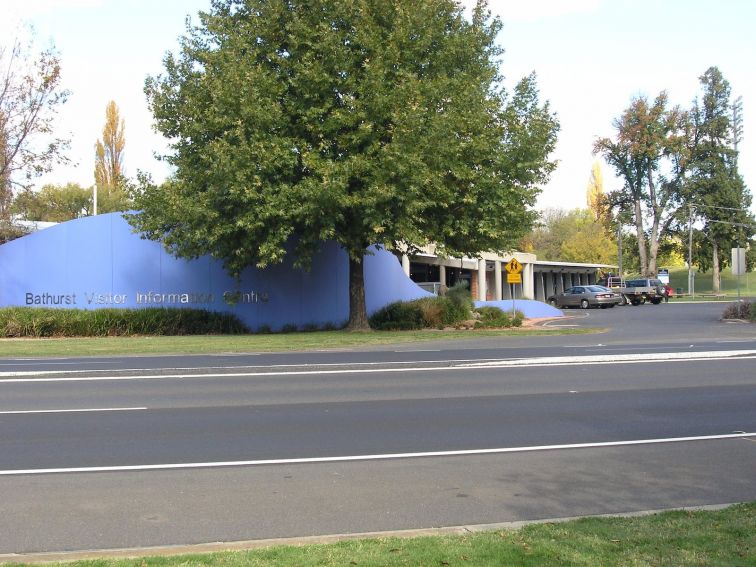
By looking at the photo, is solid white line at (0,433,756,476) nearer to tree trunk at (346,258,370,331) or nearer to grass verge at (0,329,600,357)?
grass verge at (0,329,600,357)

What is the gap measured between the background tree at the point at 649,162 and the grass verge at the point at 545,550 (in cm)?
6763

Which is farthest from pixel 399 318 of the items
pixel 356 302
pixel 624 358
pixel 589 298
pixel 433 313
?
pixel 589 298

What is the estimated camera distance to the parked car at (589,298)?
52.5 metres

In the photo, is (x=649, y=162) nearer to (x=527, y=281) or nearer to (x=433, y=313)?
(x=527, y=281)

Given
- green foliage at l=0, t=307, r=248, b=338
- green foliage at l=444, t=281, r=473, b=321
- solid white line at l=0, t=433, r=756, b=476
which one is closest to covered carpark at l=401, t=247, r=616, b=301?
green foliage at l=444, t=281, r=473, b=321

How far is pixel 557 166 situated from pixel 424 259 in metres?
16.8

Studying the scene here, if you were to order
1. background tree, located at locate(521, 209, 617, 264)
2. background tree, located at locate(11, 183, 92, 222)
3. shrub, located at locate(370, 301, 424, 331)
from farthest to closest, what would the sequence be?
background tree, located at locate(521, 209, 617, 264) < background tree, located at locate(11, 183, 92, 222) < shrub, located at locate(370, 301, 424, 331)

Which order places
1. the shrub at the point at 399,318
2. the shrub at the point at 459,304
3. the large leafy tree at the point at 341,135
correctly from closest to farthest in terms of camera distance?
the large leafy tree at the point at 341,135, the shrub at the point at 399,318, the shrub at the point at 459,304

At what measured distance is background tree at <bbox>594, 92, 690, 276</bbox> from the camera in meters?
69.2

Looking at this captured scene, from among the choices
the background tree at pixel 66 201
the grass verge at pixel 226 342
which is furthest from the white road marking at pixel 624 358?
the background tree at pixel 66 201

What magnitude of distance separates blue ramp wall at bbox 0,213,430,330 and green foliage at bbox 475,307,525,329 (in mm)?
6312

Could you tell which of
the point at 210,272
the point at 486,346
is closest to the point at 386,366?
the point at 486,346

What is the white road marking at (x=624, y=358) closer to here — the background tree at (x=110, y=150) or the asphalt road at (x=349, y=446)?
the asphalt road at (x=349, y=446)

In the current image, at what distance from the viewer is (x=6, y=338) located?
27109 millimetres
